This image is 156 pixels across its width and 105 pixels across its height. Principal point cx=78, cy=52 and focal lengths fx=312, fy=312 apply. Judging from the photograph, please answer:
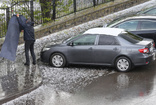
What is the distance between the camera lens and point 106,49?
11.0 meters

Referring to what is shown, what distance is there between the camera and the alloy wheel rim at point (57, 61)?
1162cm

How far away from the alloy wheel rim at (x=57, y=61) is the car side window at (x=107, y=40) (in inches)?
63.3

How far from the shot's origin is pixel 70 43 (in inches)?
452

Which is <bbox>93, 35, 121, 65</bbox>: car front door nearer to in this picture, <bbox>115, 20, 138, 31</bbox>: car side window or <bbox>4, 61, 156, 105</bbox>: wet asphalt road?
<bbox>4, 61, 156, 105</bbox>: wet asphalt road

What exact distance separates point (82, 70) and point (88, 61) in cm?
39

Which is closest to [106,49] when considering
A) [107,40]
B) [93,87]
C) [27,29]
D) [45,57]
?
[107,40]

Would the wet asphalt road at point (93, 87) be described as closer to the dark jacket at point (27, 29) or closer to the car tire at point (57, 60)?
the car tire at point (57, 60)

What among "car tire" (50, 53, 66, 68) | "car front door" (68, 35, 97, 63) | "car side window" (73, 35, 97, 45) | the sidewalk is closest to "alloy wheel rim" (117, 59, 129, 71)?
"car front door" (68, 35, 97, 63)

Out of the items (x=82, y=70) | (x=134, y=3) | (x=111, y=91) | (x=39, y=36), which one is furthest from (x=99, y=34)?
(x=134, y=3)

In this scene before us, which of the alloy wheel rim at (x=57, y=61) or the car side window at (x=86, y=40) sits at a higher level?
the car side window at (x=86, y=40)

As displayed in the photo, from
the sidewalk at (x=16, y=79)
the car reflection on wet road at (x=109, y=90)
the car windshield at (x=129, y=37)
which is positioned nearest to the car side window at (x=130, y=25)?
the car windshield at (x=129, y=37)

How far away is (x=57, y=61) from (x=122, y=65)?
2.45 m

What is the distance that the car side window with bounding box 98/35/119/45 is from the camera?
11.0 metres

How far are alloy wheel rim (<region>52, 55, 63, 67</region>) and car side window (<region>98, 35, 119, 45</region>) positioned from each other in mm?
1608
